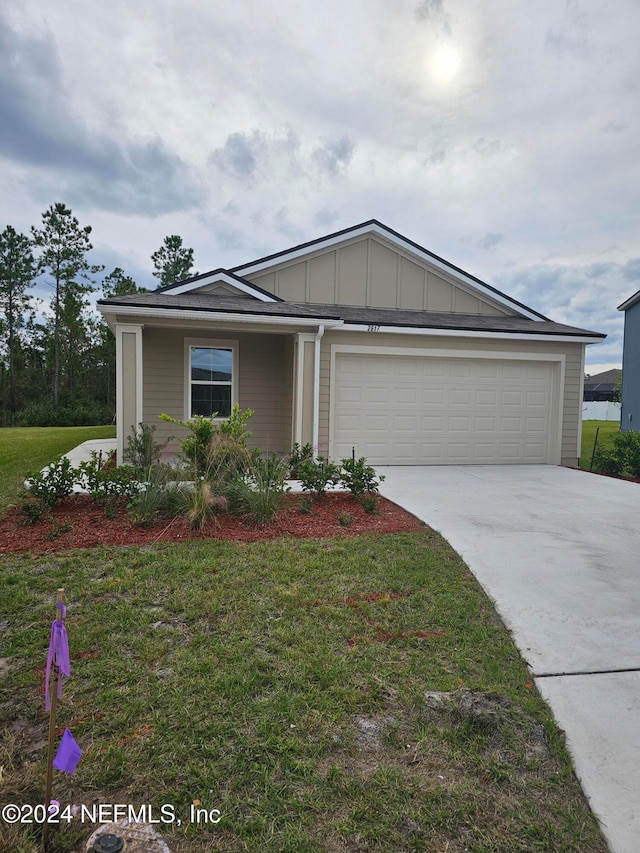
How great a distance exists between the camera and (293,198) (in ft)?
52.4

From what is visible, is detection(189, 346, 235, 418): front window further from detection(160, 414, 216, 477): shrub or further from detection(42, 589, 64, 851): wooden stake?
detection(42, 589, 64, 851): wooden stake

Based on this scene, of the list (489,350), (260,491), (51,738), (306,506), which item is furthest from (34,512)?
(489,350)

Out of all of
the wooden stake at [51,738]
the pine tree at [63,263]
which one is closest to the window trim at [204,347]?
the wooden stake at [51,738]

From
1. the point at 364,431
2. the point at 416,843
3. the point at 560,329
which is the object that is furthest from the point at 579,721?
the point at 560,329

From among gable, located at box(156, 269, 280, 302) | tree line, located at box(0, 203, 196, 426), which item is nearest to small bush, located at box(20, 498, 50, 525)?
gable, located at box(156, 269, 280, 302)

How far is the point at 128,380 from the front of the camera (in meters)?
8.99

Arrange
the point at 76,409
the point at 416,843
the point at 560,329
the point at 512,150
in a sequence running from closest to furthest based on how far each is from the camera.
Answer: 1. the point at 416,843
2. the point at 560,329
3. the point at 512,150
4. the point at 76,409

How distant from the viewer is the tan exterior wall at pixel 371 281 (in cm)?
1214

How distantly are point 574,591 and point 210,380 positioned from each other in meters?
8.53

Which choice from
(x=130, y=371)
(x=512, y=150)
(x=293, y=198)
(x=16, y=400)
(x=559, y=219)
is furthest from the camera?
(x=16, y=400)

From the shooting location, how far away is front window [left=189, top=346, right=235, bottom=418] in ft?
36.2

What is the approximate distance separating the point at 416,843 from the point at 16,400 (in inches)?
1409

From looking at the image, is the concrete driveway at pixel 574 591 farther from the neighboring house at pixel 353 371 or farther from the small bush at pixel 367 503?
the neighboring house at pixel 353 371

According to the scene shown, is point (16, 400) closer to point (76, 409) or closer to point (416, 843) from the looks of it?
point (76, 409)
